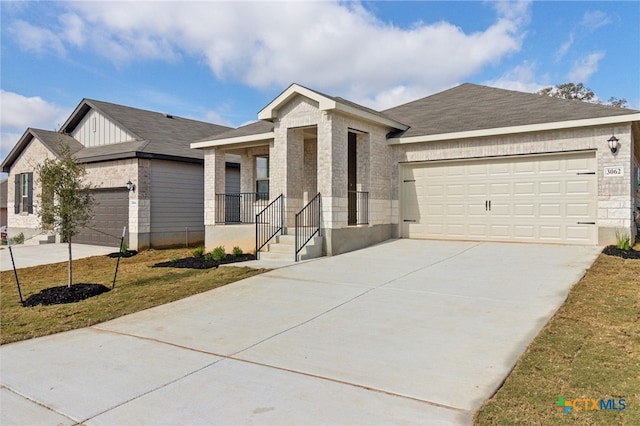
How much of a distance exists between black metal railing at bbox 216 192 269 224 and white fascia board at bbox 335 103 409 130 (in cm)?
468

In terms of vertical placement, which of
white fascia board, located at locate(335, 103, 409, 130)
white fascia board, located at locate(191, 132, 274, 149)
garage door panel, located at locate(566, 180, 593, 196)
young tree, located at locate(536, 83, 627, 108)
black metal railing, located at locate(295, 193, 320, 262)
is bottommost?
black metal railing, located at locate(295, 193, 320, 262)

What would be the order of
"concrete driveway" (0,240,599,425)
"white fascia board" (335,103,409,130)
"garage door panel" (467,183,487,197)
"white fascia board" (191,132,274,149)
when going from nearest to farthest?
"concrete driveway" (0,240,599,425)
"white fascia board" (335,103,409,130)
"garage door panel" (467,183,487,197)
"white fascia board" (191,132,274,149)

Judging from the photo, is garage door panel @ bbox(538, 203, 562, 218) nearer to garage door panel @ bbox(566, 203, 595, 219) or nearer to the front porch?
garage door panel @ bbox(566, 203, 595, 219)

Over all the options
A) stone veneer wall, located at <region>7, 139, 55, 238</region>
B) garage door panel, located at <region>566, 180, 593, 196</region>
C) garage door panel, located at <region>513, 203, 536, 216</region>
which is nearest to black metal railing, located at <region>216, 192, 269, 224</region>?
garage door panel, located at <region>513, 203, 536, 216</region>

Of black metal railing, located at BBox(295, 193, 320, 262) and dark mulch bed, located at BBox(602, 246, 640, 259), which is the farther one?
black metal railing, located at BBox(295, 193, 320, 262)

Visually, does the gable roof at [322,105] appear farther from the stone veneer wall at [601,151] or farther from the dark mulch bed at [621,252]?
the dark mulch bed at [621,252]

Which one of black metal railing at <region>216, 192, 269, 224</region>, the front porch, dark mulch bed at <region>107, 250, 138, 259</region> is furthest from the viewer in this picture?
black metal railing at <region>216, 192, 269, 224</region>

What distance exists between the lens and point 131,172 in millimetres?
15141

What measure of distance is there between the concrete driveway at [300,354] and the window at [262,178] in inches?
286

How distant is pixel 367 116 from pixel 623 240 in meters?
6.90

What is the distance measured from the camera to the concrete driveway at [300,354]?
3.21 meters

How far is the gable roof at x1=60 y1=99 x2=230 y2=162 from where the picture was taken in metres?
15.6

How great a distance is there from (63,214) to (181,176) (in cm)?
868

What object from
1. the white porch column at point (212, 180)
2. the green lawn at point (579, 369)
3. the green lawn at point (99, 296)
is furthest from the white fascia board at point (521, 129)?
the green lawn at point (99, 296)
